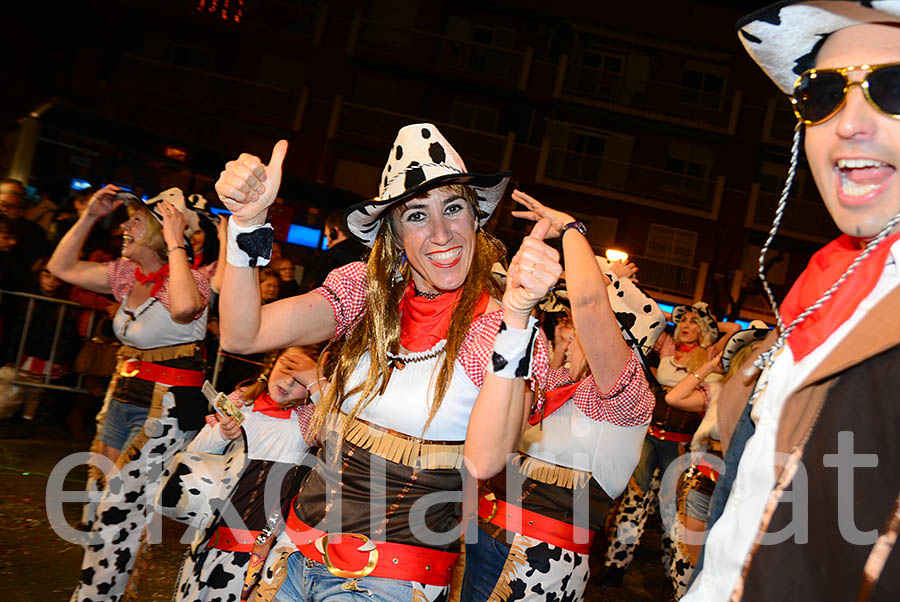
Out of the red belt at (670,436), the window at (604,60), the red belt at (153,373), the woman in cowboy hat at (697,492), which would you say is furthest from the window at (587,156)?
the red belt at (153,373)

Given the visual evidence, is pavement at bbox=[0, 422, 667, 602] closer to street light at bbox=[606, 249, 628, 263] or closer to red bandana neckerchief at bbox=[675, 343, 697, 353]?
red bandana neckerchief at bbox=[675, 343, 697, 353]

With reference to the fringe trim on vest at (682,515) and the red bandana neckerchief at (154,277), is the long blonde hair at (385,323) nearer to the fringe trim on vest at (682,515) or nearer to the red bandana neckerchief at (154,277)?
the red bandana neckerchief at (154,277)

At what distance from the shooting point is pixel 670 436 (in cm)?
706

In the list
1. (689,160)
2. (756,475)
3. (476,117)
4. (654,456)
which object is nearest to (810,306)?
(756,475)

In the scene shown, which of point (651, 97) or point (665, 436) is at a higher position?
point (651, 97)

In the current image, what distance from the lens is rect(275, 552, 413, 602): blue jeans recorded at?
225 cm

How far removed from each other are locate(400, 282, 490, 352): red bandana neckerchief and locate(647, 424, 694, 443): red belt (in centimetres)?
494

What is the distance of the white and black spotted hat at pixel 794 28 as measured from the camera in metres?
1.41

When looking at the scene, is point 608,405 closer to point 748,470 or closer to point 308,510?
point 308,510

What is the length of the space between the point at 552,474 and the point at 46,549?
3737 mm

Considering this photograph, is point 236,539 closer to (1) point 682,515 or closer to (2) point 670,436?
(1) point 682,515

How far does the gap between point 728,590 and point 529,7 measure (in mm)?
26907

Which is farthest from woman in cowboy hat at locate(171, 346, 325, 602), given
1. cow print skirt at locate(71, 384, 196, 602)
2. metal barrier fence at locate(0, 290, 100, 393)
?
metal barrier fence at locate(0, 290, 100, 393)

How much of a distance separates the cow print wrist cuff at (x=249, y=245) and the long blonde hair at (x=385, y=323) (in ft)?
1.67
